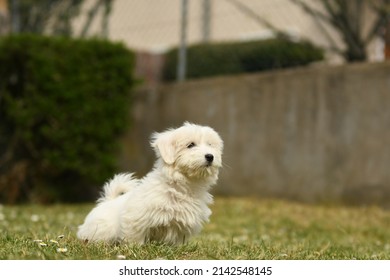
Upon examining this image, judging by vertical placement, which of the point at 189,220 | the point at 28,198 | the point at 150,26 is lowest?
the point at 28,198

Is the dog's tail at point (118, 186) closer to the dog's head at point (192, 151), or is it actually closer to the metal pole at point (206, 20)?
the dog's head at point (192, 151)

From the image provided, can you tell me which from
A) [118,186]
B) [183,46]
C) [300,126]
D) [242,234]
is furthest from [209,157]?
[183,46]

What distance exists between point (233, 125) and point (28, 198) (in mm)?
3468

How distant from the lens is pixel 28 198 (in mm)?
12523

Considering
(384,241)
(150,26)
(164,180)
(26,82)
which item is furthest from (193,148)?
(150,26)

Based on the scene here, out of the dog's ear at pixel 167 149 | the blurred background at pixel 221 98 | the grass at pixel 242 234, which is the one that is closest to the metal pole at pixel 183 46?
the blurred background at pixel 221 98

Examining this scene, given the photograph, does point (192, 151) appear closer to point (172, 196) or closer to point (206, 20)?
point (172, 196)

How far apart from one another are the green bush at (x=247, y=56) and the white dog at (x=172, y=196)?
6.73 meters

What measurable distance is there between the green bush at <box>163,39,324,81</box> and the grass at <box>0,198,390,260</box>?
7.73 feet

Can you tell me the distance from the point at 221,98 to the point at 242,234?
3.81m

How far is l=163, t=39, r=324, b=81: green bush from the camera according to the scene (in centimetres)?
1219

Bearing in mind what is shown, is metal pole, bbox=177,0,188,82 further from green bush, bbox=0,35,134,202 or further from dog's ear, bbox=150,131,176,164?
dog's ear, bbox=150,131,176,164

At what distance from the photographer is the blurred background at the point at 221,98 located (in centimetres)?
1043

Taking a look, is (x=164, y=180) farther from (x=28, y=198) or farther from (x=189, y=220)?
(x=28, y=198)
